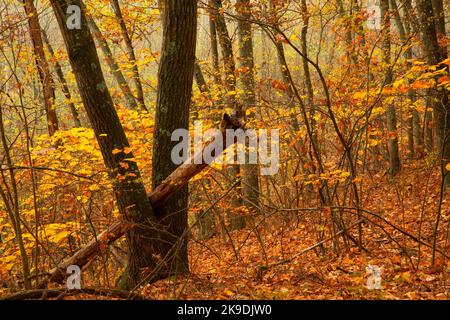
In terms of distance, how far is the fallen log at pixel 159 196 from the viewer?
483 cm

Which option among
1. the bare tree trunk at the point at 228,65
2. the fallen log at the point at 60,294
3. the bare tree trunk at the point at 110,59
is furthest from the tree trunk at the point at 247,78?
the fallen log at the point at 60,294

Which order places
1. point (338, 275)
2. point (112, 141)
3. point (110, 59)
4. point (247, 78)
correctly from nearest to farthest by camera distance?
point (112, 141)
point (338, 275)
point (247, 78)
point (110, 59)

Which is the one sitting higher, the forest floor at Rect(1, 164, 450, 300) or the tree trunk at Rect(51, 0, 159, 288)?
the tree trunk at Rect(51, 0, 159, 288)

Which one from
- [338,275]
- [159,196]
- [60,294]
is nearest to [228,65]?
[159,196]

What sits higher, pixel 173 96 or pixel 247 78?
pixel 247 78

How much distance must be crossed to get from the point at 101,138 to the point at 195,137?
88.7 inches

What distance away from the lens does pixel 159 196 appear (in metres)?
5.34

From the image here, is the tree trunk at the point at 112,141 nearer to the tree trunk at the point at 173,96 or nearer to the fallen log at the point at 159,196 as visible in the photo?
the fallen log at the point at 159,196

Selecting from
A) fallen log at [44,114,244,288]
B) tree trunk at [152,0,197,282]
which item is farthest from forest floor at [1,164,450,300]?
fallen log at [44,114,244,288]

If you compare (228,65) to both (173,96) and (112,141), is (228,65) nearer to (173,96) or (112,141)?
(173,96)

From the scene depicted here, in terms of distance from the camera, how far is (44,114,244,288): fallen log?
4.83m

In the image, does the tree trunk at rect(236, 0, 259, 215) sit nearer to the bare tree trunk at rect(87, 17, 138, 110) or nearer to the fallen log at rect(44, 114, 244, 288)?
the bare tree trunk at rect(87, 17, 138, 110)

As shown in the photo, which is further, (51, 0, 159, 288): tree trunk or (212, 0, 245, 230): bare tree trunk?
(212, 0, 245, 230): bare tree trunk

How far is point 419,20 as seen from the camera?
24.0ft
